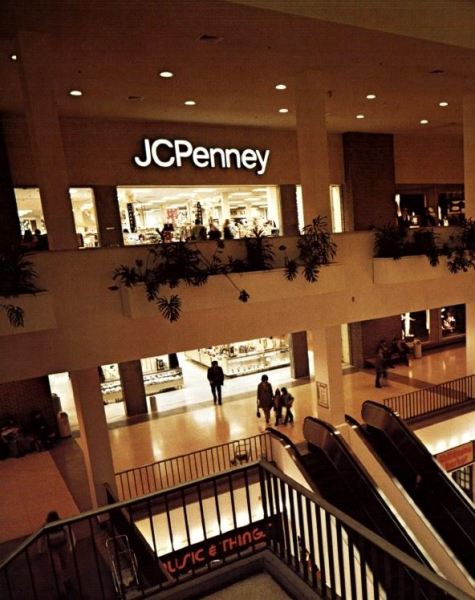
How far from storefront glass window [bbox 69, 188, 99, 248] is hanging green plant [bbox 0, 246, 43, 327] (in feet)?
→ 17.7

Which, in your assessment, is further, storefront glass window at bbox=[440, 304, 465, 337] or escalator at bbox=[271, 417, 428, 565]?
storefront glass window at bbox=[440, 304, 465, 337]

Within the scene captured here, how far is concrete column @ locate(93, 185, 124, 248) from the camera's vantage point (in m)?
11.9

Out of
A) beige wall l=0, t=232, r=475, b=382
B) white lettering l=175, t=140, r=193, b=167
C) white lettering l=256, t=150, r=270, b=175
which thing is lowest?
beige wall l=0, t=232, r=475, b=382

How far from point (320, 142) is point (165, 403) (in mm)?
8540

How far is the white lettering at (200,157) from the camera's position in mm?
12578

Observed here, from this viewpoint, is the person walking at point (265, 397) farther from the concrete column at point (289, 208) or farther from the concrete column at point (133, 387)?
the concrete column at point (289, 208)

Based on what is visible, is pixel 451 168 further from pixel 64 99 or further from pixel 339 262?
pixel 64 99

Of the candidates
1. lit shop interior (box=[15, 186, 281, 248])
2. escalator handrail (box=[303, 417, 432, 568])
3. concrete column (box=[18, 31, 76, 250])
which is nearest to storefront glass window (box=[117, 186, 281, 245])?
lit shop interior (box=[15, 186, 281, 248])

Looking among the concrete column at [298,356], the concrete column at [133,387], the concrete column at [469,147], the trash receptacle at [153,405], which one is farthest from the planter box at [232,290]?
the concrete column at [298,356]

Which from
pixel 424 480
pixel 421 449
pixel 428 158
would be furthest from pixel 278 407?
pixel 428 158

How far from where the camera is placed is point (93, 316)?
7488mm

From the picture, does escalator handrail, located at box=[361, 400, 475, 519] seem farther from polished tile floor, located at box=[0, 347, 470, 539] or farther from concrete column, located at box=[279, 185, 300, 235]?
concrete column, located at box=[279, 185, 300, 235]

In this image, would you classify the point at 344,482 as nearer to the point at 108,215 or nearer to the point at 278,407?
the point at 278,407

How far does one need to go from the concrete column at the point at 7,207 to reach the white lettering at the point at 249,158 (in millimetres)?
6185
